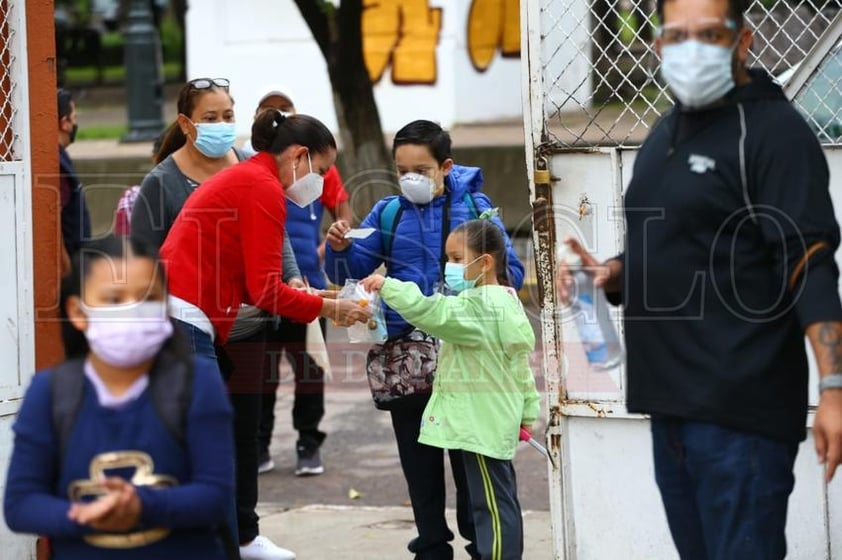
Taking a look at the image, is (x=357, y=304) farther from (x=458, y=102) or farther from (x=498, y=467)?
(x=458, y=102)

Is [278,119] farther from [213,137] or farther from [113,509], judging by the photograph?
[113,509]

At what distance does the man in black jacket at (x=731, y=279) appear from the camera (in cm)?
322

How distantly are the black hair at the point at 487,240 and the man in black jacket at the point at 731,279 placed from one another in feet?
4.37

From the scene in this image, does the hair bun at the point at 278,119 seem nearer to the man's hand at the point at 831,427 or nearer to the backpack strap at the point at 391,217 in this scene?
the backpack strap at the point at 391,217

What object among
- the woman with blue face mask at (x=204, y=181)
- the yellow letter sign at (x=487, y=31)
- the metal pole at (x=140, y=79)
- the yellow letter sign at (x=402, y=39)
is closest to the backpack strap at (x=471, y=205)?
the woman with blue face mask at (x=204, y=181)

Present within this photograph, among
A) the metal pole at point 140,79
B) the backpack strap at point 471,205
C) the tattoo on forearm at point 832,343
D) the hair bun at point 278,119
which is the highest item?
the metal pole at point 140,79

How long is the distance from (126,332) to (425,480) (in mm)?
2351

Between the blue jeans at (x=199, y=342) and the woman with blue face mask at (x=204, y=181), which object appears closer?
the blue jeans at (x=199, y=342)

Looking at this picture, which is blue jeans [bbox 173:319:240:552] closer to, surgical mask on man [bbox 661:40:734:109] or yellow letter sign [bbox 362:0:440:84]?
surgical mask on man [bbox 661:40:734:109]

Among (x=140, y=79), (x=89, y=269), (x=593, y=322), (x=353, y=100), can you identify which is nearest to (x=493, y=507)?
(x=593, y=322)

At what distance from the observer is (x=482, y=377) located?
4.75 meters

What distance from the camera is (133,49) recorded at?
661 inches

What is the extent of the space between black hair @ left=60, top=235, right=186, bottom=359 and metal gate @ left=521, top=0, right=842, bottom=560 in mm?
1958

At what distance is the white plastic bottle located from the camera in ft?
12.2
